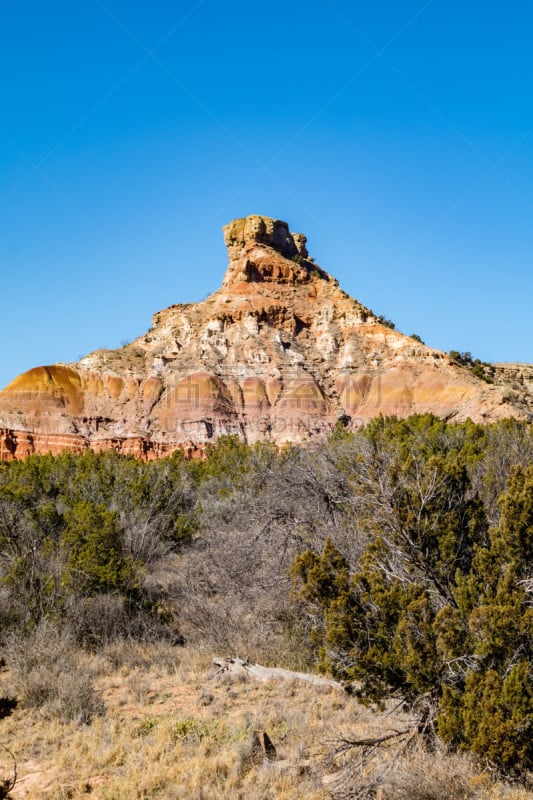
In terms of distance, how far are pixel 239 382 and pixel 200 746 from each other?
58.2m

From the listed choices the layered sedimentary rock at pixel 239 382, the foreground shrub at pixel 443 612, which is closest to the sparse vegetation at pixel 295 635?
the foreground shrub at pixel 443 612

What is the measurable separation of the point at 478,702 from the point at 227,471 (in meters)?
22.4

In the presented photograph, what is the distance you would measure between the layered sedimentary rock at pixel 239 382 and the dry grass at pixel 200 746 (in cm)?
4595

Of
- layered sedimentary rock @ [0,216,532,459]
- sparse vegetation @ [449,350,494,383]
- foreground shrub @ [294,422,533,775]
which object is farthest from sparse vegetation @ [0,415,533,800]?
sparse vegetation @ [449,350,494,383]

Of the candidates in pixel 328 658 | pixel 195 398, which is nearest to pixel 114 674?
pixel 328 658

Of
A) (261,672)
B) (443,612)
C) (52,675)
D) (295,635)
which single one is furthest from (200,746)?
(443,612)

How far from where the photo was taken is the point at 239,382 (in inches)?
2557

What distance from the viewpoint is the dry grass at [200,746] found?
568 cm

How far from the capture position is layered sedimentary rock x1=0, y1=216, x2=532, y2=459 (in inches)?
2362

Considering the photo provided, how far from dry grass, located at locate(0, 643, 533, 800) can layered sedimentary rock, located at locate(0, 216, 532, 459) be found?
45945 millimetres

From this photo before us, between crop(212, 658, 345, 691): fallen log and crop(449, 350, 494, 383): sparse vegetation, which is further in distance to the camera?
crop(449, 350, 494, 383): sparse vegetation

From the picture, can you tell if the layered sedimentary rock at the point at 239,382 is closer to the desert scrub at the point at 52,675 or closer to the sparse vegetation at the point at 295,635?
the sparse vegetation at the point at 295,635

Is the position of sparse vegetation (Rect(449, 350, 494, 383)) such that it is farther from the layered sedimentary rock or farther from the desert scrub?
the desert scrub

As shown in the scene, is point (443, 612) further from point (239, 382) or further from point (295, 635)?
point (239, 382)
